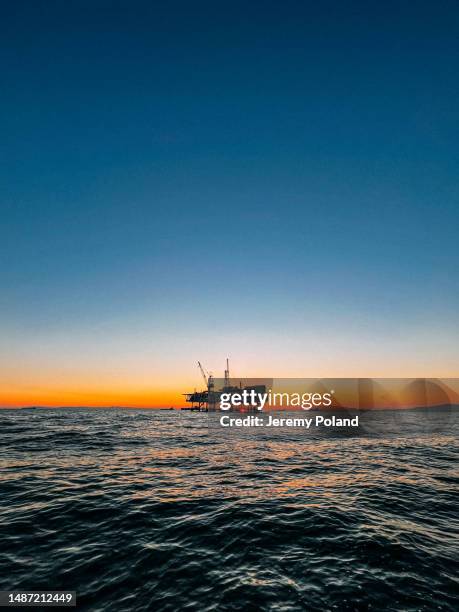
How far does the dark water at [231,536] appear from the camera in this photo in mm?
6785

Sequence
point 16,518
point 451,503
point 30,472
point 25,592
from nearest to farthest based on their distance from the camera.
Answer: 1. point 25,592
2. point 16,518
3. point 451,503
4. point 30,472

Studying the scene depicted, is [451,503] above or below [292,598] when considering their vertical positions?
below

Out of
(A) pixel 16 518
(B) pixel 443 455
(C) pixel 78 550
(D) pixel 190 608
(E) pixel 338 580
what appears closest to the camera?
(D) pixel 190 608

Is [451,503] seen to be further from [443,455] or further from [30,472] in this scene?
[30,472]

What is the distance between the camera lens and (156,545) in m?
8.92

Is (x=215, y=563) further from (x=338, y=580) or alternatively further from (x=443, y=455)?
(x=443, y=455)

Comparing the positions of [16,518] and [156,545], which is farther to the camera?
[16,518]

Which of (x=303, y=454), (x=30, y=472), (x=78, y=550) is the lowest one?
(x=303, y=454)

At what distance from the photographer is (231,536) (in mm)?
9594

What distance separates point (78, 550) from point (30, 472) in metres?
11.2

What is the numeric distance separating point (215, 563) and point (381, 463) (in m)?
17.8

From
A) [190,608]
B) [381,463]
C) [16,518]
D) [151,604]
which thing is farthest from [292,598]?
[381,463]

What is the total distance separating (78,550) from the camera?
8.55 meters

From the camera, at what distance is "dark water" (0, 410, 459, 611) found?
6.79 meters
